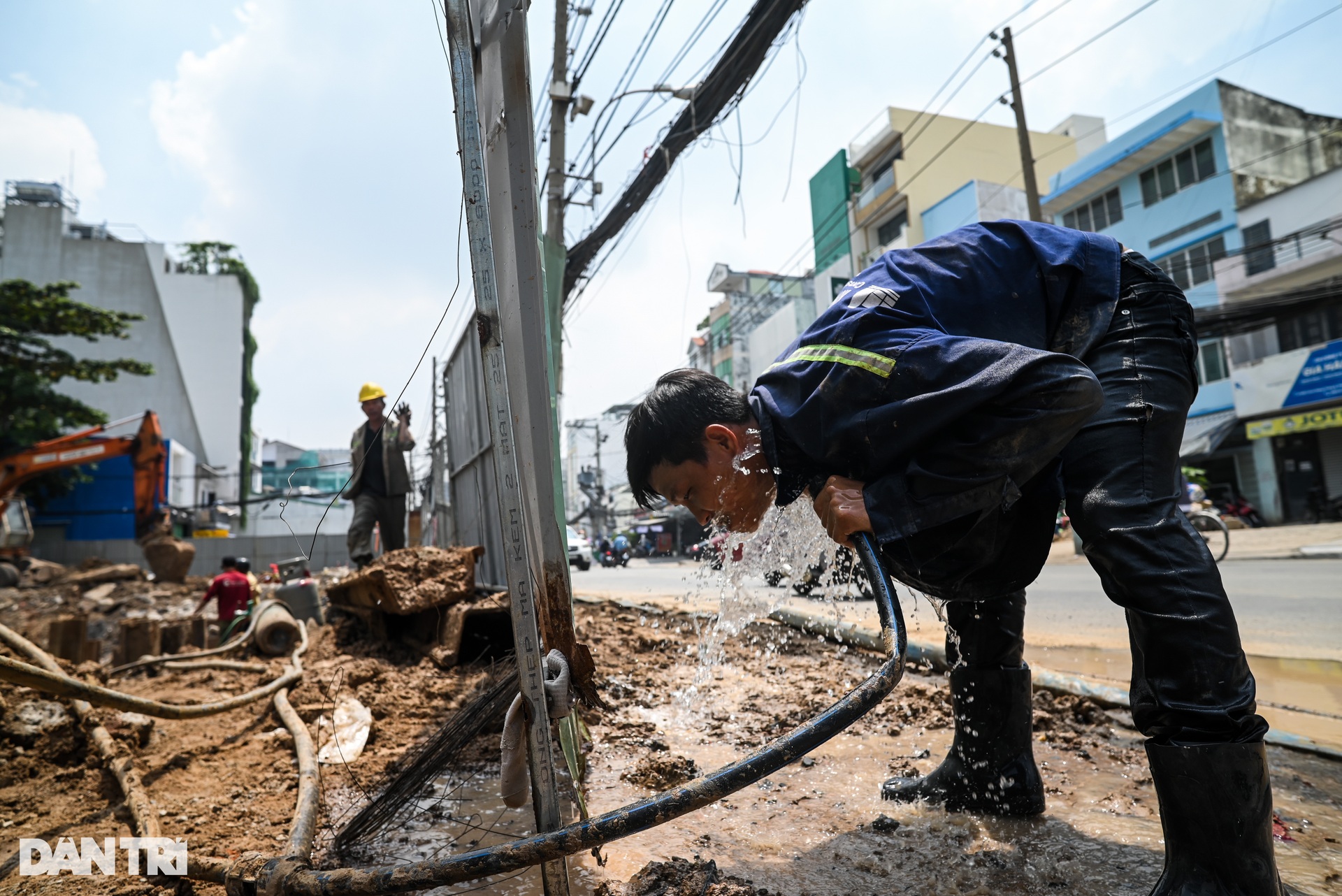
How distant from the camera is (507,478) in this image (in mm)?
1329

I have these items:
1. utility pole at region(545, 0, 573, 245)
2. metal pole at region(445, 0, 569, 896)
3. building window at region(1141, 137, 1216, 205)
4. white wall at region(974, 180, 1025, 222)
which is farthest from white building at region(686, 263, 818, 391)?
metal pole at region(445, 0, 569, 896)

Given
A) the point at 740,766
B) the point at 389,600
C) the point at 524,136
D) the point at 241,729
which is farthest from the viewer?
the point at 389,600

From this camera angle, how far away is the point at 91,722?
112 inches

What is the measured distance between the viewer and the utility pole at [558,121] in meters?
7.76

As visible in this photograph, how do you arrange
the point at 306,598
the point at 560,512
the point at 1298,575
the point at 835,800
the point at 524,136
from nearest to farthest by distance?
the point at 524,136
the point at 835,800
the point at 560,512
the point at 306,598
the point at 1298,575

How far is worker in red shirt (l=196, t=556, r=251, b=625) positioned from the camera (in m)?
7.16

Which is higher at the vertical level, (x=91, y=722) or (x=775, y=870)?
(x=91, y=722)

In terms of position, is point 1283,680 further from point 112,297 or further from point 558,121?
point 112,297

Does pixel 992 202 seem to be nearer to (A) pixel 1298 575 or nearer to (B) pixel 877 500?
(A) pixel 1298 575

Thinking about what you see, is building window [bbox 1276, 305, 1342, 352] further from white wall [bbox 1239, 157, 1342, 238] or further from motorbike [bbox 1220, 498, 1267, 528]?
motorbike [bbox 1220, 498, 1267, 528]

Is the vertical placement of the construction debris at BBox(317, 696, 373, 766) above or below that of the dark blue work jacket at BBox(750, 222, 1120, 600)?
below

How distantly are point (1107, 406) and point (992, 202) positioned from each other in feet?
84.9

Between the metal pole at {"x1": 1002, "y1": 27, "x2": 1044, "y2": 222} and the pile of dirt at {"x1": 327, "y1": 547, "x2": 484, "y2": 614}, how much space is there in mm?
10880

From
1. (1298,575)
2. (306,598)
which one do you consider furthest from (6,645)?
(1298,575)
